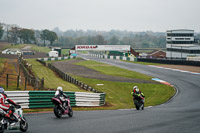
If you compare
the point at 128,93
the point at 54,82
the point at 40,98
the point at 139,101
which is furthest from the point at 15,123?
the point at 54,82

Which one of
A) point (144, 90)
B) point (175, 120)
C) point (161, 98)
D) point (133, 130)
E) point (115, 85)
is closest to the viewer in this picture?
point (133, 130)

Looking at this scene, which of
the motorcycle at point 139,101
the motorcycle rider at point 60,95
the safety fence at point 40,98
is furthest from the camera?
the motorcycle at point 139,101

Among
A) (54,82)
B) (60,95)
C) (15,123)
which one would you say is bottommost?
(54,82)

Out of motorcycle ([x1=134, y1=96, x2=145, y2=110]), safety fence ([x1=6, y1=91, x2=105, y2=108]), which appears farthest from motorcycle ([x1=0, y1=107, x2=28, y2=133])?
motorcycle ([x1=134, y1=96, x2=145, y2=110])

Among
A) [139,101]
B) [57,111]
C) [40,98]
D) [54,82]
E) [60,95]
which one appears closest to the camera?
[57,111]

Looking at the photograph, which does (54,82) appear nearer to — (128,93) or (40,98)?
(128,93)

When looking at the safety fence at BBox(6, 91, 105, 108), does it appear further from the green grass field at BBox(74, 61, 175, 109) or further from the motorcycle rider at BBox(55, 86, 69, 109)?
the green grass field at BBox(74, 61, 175, 109)

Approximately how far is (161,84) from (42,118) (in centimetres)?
2646

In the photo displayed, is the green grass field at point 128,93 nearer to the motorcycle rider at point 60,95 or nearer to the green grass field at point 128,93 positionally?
the green grass field at point 128,93

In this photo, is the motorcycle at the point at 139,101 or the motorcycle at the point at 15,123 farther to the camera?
the motorcycle at the point at 139,101

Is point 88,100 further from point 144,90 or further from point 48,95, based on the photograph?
point 144,90

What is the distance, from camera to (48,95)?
710 inches

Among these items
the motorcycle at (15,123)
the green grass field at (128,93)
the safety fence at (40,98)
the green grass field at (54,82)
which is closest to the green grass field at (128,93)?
the green grass field at (128,93)

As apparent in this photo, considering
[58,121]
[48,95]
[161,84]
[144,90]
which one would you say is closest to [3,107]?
[58,121]
